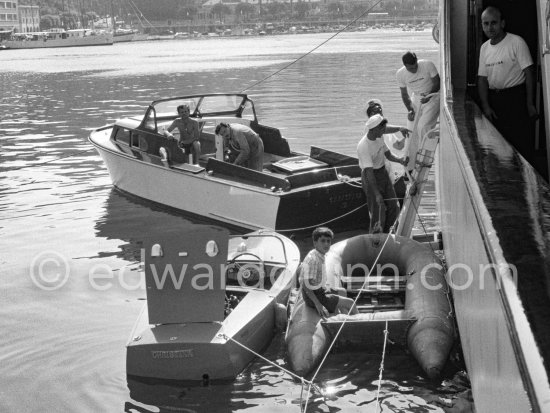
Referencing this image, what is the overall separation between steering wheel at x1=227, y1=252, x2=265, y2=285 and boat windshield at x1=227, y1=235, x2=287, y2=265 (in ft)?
0.34

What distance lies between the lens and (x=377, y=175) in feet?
40.4

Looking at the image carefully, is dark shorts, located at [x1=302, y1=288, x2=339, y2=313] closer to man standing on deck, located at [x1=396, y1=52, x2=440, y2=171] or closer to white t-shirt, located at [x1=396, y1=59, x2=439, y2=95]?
man standing on deck, located at [x1=396, y1=52, x2=440, y2=171]

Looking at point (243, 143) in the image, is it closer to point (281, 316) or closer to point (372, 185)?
point (372, 185)

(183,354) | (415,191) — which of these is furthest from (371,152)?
(183,354)

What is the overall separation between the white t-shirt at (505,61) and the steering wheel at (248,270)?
3.41 metres

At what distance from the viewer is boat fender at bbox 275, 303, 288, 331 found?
9156mm

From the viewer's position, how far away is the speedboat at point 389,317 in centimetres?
820

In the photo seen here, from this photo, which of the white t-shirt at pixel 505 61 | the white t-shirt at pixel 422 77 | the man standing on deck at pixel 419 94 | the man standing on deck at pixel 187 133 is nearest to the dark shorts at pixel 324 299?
the white t-shirt at pixel 505 61

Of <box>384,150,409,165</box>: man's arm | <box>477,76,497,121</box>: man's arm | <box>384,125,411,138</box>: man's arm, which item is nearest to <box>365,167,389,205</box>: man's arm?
<box>384,150,409,165</box>: man's arm

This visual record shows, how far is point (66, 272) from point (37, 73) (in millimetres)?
57845

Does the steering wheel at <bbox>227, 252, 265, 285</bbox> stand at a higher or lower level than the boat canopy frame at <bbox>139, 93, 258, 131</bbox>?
lower

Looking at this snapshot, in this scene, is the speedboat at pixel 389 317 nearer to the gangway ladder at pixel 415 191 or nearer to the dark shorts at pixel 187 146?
the gangway ladder at pixel 415 191

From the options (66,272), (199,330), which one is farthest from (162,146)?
(199,330)

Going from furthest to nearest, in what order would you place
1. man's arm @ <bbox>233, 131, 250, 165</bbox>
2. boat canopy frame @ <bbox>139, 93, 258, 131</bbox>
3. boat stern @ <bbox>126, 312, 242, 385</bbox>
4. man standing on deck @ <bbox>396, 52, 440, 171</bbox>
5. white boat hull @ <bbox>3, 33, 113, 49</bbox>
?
white boat hull @ <bbox>3, 33, 113, 49</bbox>, boat canopy frame @ <bbox>139, 93, 258, 131</bbox>, man's arm @ <bbox>233, 131, 250, 165</bbox>, man standing on deck @ <bbox>396, 52, 440, 171</bbox>, boat stern @ <bbox>126, 312, 242, 385</bbox>
